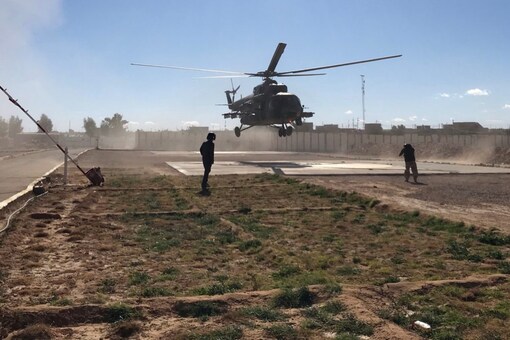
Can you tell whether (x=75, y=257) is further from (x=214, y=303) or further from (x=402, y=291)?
(x=402, y=291)

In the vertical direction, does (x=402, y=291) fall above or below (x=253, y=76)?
below

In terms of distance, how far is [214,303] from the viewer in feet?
15.9

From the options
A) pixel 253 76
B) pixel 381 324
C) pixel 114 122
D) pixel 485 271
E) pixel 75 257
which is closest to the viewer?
pixel 381 324

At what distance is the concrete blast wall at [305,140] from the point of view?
49.5 m

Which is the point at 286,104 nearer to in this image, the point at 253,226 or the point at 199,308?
the point at 253,226

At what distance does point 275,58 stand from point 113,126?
12205cm

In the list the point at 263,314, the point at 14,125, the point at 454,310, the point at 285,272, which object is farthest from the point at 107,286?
the point at 14,125

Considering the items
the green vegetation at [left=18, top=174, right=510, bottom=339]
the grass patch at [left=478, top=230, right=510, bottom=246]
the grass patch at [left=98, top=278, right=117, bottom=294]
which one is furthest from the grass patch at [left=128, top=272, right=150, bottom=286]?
the grass patch at [left=478, top=230, right=510, bottom=246]

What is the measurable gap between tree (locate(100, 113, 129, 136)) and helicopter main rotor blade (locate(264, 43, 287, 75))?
118130mm

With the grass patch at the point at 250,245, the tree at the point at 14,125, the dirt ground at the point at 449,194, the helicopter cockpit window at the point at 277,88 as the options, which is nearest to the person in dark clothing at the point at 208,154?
the dirt ground at the point at 449,194

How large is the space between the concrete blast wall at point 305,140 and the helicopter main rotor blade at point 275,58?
81.0ft

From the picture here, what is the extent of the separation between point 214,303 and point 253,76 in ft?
93.4

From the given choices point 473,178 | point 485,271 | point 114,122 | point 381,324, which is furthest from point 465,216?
point 114,122

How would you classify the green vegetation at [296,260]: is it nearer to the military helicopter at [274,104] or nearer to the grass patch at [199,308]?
the grass patch at [199,308]
